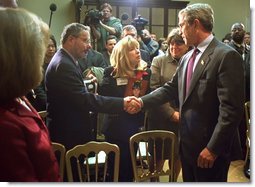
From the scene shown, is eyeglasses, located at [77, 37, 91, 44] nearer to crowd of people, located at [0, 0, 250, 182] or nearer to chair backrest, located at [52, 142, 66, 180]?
crowd of people, located at [0, 0, 250, 182]

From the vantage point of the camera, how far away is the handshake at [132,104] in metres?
1.78

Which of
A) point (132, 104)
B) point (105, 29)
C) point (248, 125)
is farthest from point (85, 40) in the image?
point (248, 125)

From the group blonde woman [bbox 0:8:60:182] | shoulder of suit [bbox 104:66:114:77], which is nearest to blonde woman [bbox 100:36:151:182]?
shoulder of suit [bbox 104:66:114:77]

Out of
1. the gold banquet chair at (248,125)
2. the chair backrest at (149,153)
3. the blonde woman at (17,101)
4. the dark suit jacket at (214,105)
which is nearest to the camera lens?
the blonde woman at (17,101)

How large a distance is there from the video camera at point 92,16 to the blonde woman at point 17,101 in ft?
2.18

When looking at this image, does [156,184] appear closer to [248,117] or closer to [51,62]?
[248,117]

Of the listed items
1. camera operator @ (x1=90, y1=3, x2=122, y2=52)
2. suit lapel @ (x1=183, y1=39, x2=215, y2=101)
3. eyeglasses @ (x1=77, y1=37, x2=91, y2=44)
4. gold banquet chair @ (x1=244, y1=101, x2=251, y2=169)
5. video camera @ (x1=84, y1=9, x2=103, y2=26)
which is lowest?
gold banquet chair @ (x1=244, y1=101, x2=251, y2=169)

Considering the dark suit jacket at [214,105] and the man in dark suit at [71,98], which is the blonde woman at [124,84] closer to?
the man in dark suit at [71,98]

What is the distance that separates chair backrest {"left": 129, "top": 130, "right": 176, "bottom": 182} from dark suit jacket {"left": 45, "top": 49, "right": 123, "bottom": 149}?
21 centimetres

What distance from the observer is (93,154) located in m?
1.80

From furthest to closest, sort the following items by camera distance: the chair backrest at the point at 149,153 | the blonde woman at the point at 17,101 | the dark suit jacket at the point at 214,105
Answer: the chair backrest at the point at 149,153, the dark suit jacket at the point at 214,105, the blonde woman at the point at 17,101

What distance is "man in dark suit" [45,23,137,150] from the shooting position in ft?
5.73

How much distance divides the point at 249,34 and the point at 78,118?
943mm

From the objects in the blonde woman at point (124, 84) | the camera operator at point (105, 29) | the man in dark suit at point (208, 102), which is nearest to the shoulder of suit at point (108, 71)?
the blonde woman at point (124, 84)
